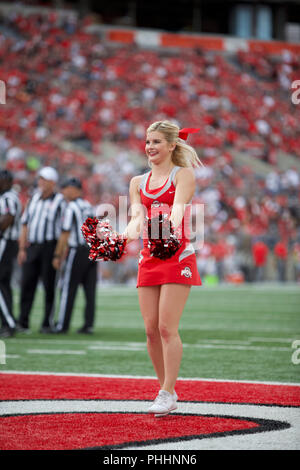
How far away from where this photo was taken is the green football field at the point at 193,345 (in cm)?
648

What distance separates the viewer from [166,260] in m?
4.45

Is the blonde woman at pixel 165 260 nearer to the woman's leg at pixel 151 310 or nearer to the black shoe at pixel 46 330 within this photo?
the woman's leg at pixel 151 310

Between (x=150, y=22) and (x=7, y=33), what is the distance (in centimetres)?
896

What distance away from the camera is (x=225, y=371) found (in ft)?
20.9

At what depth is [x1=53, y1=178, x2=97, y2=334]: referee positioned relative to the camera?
30.4 ft

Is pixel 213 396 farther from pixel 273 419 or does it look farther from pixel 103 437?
pixel 103 437

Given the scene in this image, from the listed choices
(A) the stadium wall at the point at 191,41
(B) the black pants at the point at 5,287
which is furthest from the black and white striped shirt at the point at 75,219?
(A) the stadium wall at the point at 191,41

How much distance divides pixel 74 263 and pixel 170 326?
5027 millimetres

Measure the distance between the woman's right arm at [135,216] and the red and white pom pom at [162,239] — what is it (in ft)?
1.19

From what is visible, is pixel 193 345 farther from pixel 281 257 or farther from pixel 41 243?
pixel 281 257

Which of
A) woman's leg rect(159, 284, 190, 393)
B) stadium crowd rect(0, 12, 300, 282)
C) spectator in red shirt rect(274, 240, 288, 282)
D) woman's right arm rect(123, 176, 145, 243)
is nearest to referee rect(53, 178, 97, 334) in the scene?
woman's right arm rect(123, 176, 145, 243)

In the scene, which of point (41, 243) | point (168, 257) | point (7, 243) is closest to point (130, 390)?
point (168, 257)

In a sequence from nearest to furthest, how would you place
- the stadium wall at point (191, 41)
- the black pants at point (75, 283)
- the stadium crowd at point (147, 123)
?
the black pants at point (75, 283) → the stadium crowd at point (147, 123) → the stadium wall at point (191, 41)

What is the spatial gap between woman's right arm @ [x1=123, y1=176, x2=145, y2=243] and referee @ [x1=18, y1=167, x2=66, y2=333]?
4.86m
